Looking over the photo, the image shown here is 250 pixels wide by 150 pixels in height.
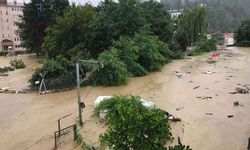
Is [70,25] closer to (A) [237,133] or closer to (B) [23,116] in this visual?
(B) [23,116]

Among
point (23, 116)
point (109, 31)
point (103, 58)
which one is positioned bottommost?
point (23, 116)

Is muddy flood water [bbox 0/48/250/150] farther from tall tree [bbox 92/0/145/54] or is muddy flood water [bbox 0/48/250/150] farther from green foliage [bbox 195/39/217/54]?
green foliage [bbox 195/39/217/54]

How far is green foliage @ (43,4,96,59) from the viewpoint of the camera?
105 ft

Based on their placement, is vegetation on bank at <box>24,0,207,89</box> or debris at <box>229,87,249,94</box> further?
vegetation on bank at <box>24,0,207,89</box>

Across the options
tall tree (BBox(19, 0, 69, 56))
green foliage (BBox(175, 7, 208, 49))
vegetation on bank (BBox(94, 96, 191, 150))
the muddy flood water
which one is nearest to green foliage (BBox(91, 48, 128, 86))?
the muddy flood water

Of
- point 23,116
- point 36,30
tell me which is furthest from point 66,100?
point 36,30

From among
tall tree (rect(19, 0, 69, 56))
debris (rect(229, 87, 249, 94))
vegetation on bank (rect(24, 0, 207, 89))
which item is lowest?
debris (rect(229, 87, 249, 94))

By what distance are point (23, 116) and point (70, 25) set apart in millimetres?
15808

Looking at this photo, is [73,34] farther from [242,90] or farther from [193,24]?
[193,24]

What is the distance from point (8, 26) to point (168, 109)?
63153 millimetres

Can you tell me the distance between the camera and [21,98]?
22703 mm

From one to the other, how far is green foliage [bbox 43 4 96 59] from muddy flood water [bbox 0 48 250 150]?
194 inches

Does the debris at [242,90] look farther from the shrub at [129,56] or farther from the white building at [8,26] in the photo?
the white building at [8,26]

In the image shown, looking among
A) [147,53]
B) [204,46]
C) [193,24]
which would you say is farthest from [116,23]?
[193,24]
